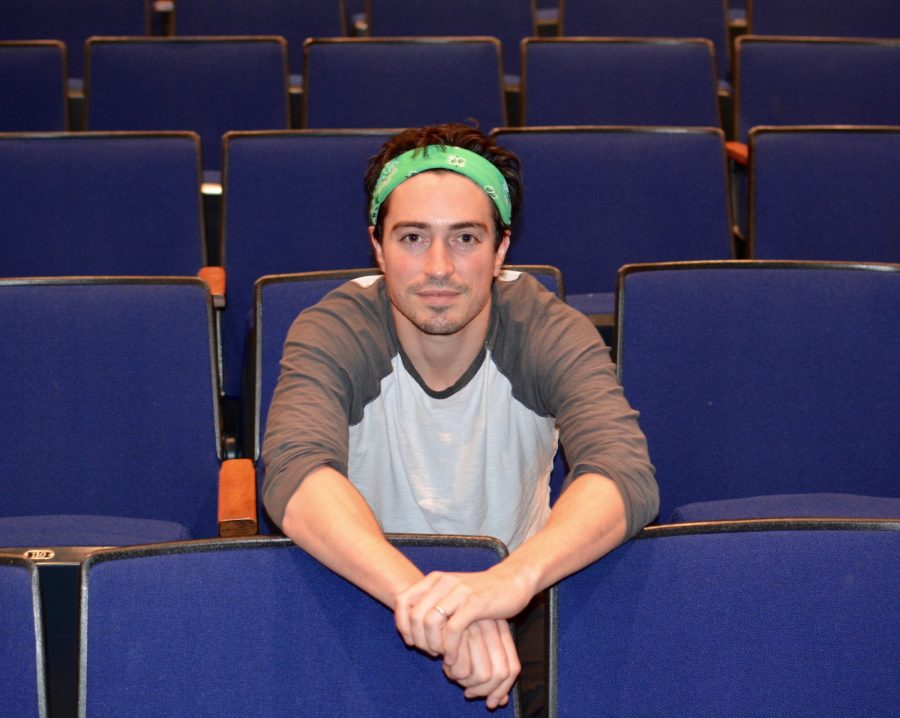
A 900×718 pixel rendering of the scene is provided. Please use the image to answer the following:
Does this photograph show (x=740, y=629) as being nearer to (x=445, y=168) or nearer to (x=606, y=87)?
(x=445, y=168)

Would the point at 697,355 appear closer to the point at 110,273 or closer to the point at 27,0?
the point at 110,273

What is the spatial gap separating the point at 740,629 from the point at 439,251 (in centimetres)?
58

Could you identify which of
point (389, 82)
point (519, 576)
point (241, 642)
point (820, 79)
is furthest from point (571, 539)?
point (820, 79)

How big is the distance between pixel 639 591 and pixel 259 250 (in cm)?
132

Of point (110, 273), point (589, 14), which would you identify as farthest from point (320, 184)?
point (589, 14)

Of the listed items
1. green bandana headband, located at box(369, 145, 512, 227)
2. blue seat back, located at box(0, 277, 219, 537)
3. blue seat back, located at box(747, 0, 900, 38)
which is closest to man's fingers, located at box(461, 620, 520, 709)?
green bandana headband, located at box(369, 145, 512, 227)

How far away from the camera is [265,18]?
3.37 m

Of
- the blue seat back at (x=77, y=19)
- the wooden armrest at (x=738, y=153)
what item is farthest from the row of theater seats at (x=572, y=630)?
the blue seat back at (x=77, y=19)

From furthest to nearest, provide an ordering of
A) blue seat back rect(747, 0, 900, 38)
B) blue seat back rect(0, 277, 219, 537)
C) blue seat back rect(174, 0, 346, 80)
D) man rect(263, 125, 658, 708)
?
blue seat back rect(747, 0, 900, 38)
blue seat back rect(174, 0, 346, 80)
blue seat back rect(0, 277, 219, 537)
man rect(263, 125, 658, 708)

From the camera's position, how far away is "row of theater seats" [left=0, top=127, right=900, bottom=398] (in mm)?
2113

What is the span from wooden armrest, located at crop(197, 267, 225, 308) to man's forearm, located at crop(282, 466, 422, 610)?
858mm

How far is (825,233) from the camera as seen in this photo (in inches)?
88.6

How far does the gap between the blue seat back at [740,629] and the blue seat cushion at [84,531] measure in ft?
1.89

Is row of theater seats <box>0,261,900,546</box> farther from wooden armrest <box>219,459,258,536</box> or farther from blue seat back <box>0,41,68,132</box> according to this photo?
blue seat back <box>0,41,68,132</box>
